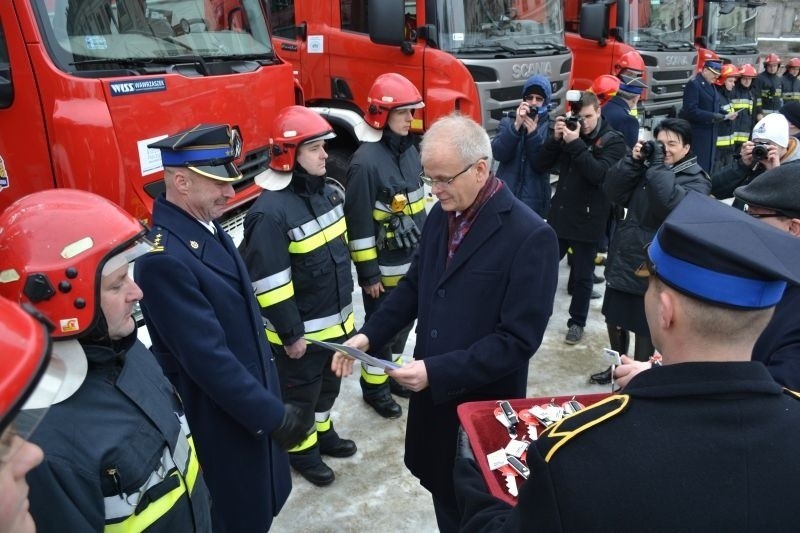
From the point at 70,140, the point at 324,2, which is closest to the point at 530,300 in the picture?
the point at 70,140

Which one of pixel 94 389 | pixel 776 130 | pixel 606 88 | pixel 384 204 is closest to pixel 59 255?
pixel 94 389

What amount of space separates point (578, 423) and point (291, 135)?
2.43 m

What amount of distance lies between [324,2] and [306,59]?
0.60m

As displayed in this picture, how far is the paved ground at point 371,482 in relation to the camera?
3201 mm

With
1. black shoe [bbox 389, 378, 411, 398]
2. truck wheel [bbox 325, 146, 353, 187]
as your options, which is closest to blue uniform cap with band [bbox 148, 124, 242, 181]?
black shoe [bbox 389, 378, 411, 398]

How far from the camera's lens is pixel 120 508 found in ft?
4.94

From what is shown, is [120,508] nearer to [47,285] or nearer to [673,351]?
[47,285]

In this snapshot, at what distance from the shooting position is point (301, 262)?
10.6 ft

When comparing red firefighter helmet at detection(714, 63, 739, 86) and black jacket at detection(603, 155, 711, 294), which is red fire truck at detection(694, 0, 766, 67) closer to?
red firefighter helmet at detection(714, 63, 739, 86)

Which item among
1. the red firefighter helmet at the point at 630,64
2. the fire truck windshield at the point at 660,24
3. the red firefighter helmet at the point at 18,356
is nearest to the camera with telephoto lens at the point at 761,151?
the red firefighter helmet at the point at 630,64

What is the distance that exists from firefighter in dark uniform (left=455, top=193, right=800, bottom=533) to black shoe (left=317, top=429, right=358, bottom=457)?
101 inches

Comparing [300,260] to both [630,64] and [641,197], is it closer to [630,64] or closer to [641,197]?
[641,197]

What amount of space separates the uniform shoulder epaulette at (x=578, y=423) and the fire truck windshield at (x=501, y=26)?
5287mm

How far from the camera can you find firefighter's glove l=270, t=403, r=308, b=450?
2.34 m
